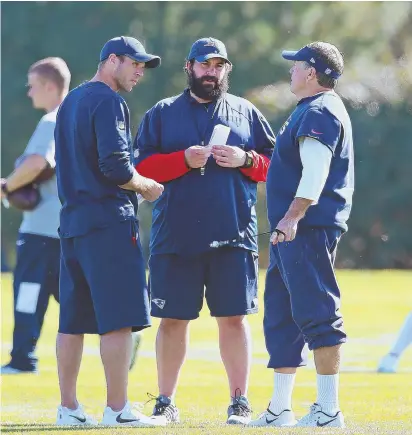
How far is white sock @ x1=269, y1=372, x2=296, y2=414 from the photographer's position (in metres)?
7.00

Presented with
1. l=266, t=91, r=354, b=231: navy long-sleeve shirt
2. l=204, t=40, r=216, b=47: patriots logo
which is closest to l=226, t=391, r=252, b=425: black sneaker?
l=266, t=91, r=354, b=231: navy long-sleeve shirt

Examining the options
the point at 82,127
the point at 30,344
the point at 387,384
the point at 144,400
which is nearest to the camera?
the point at 82,127

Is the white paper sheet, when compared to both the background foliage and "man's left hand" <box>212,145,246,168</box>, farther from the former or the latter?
the background foliage

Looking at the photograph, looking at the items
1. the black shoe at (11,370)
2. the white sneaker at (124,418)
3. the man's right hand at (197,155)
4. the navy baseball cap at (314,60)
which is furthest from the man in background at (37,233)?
the navy baseball cap at (314,60)

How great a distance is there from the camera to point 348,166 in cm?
690

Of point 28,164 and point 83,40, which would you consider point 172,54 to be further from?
point 28,164

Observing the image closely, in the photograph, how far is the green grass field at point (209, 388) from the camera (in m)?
6.96

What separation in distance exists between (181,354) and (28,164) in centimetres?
264

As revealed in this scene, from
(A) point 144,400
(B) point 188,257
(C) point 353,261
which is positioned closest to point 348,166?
(B) point 188,257

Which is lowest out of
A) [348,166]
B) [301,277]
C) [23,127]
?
[301,277]

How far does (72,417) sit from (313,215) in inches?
68.6

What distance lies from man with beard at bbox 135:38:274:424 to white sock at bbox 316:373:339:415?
2.29 ft

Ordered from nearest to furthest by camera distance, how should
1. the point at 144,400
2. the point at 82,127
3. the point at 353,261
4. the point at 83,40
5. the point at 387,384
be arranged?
the point at 82,127
the point at 144,400
the point at 387,384
the point at 353,261
the point at 83,40

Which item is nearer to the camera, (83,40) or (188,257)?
(188,257)
